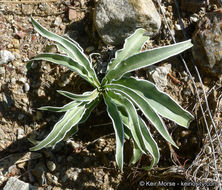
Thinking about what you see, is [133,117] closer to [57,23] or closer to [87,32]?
[87,32]

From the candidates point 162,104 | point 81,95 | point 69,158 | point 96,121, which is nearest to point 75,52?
point 81,95

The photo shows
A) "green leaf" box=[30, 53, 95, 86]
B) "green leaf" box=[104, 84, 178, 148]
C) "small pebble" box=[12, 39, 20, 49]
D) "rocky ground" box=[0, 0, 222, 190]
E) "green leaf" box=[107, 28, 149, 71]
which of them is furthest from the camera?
"small pebble" box=[12, 39, 20, 49]

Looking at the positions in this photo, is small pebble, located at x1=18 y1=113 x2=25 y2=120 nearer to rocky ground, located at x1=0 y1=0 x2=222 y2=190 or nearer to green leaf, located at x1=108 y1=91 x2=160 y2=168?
rocky ground, located at x1=0 y1=0 x2=222 y2=190

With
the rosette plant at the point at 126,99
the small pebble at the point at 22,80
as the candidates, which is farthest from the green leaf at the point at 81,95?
the small pebble at the point at 22,80

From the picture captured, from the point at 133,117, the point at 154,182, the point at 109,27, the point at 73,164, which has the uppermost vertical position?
the point at 109,27

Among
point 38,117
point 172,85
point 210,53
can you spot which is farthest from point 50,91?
point 210,53

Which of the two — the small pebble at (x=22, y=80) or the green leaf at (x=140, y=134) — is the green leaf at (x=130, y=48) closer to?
the green leaf at (x=140, y=134)

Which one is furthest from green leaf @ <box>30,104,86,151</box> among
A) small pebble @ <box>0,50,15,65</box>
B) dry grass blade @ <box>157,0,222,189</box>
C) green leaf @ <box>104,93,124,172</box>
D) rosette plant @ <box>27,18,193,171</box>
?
dry grass blade @ <box>157,0,222,189</box>
